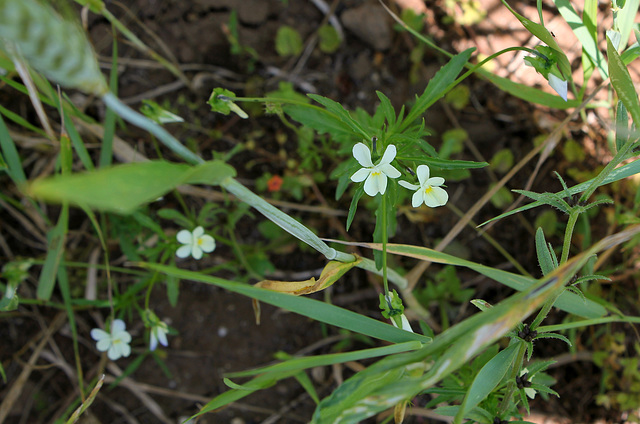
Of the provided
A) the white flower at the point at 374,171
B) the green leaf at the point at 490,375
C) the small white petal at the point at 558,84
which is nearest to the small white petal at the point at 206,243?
the white flower at the point at 374,171

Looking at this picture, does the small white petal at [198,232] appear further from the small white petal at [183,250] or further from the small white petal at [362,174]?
the small white petal at [362,174]

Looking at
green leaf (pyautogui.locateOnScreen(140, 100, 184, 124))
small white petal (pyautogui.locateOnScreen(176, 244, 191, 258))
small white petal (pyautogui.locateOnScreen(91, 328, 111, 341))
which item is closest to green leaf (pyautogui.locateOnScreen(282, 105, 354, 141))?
green leaf (pyautogui.locateOnScreen(140, 100, 184, 124))

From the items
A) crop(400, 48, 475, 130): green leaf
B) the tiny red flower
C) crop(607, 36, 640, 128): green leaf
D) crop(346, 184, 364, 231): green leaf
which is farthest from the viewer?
the tiny red flower

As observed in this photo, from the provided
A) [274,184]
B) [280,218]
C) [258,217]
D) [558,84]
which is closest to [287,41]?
[274,184]

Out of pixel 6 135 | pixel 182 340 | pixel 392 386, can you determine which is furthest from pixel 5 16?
pixel 182 340

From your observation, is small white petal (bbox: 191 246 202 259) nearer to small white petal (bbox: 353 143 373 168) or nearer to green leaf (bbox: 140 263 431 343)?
green leaf (bbox: 140 263 431 343)

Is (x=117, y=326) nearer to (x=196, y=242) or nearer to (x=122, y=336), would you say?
(x=122, y=336)
